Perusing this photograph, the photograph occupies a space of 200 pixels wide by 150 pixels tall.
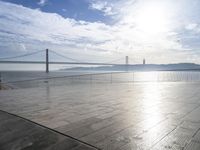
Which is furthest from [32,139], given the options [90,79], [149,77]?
[149,77]

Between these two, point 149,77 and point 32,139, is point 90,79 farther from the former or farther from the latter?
point 149,77

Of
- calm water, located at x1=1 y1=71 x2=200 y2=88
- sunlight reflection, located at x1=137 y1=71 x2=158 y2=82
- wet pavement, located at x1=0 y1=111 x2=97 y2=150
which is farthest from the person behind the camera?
sunlight reflection, located at x1=137 y1=71 x2=158 y2=82

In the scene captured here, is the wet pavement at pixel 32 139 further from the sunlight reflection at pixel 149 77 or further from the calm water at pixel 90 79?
the sunlight reflection at pixel 149 77

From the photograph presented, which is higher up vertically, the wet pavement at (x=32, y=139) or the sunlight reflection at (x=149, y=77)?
the wet pavement at (x=32, y=139)

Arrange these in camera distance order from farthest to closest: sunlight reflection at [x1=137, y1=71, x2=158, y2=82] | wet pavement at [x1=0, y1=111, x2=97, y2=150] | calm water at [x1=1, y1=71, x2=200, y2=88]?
sunlight reflection at [x1=137, y1=71, x2=158, y2=82], calm water at [x1=1, y1=71, x2=200, y2=88], wet pavement at [x1=0, y1=111, x2=97, y2=150]

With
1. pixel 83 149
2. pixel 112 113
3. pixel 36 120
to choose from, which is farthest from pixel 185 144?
pixel 36 120

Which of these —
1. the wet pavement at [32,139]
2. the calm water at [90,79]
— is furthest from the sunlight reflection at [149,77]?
the wet pavement at [32,139]

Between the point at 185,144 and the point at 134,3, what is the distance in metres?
5.66

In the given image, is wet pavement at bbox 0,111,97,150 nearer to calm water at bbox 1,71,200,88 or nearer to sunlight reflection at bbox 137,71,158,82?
calm water at bbox 1,71,200,88

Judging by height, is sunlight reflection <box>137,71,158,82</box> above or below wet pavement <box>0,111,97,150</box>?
below

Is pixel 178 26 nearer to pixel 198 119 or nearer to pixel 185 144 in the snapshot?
pixel 198 119

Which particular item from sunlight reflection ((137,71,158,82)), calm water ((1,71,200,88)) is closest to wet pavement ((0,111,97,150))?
calm water ((1,71,200,88))

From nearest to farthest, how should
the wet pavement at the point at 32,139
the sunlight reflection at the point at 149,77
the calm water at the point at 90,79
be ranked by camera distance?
the wet pavement at the point at 32,139
the calm water at the point at 90,79
the sunlight reflection at the point at 149,77

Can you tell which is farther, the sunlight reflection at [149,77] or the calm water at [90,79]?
the sunlight reflection at [149,77]
